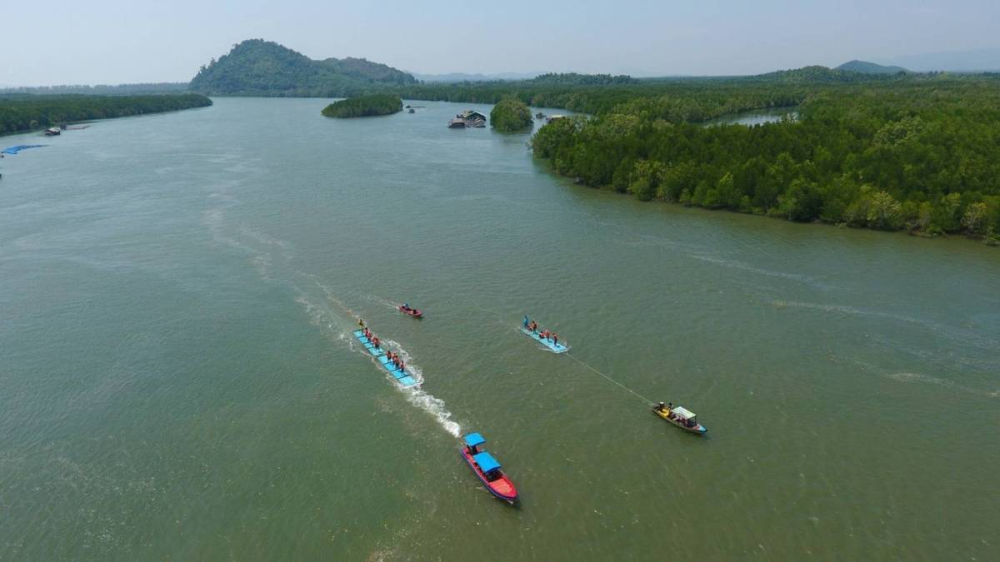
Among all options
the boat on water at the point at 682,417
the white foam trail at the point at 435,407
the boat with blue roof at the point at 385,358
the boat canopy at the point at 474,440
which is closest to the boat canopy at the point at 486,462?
the boat canopy at the point at 474,440

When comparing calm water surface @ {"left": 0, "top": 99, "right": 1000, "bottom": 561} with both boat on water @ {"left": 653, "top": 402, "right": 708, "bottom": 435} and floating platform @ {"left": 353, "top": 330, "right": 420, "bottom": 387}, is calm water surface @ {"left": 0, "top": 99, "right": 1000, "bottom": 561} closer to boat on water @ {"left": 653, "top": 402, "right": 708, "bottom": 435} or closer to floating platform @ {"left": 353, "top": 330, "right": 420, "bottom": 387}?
boat on water @ {"left": 653, "top": 402, "right": 708, "bottom": 435}

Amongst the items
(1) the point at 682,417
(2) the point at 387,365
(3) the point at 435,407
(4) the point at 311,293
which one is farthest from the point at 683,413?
(4) the point at 311,293

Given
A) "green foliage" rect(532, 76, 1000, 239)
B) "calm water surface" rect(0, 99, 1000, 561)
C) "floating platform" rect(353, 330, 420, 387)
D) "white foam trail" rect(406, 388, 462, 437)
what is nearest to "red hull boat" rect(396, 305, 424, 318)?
"calm water surface" rect(0, 99, 1000, 561)

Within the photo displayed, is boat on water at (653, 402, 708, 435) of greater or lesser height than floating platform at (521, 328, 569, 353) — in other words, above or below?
below

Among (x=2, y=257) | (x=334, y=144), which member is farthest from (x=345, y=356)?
(x=334, y=144)

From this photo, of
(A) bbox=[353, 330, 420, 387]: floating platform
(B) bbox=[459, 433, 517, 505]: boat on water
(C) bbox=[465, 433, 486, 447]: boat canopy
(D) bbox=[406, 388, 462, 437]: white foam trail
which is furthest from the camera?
(A) bbox=[353, 330, 420, 387]: floating platform

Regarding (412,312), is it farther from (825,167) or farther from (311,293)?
(825,167)

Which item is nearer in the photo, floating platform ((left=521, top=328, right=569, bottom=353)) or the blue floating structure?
floating platform ((left=521, top=328, right=569, bottom=353))

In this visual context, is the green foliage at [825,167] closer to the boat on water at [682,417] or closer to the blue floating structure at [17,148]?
the boat on water at [682,417]
